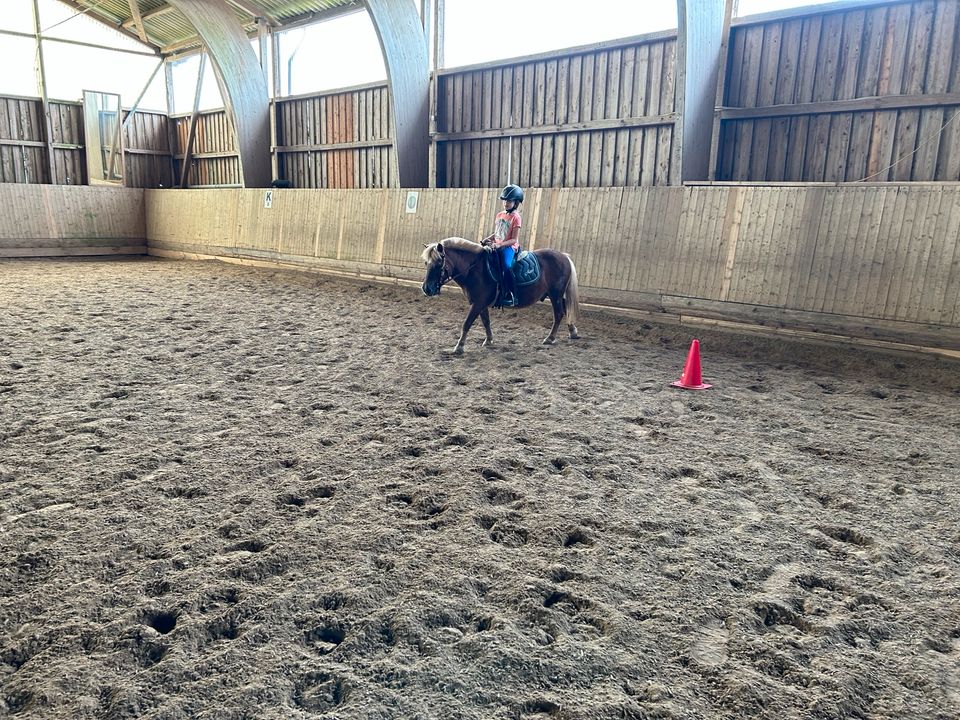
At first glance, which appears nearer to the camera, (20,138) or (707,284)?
(707,284)

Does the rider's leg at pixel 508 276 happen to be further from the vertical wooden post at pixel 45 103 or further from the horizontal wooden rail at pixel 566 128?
the vertical wooden post at pixel 45 103

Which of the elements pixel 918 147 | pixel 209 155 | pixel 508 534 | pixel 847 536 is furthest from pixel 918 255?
pixel 209 155

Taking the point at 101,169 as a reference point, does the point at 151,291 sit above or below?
below

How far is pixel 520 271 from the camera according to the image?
7754 mm

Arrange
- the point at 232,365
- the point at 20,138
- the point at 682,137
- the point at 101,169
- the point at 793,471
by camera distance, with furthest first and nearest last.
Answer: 1. the point at 101,169
2. the point at 20,138
3. the point at 682,137
4. the point at 232,365
5. the point at 793,471

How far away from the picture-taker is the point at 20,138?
1883cm

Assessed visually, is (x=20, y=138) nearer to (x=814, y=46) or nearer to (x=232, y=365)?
(x=232, y=365)

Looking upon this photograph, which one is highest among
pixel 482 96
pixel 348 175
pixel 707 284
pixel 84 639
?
pixel 482 96

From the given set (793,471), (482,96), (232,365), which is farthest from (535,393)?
(482,96)

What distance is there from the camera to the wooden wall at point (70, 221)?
17.3 metres

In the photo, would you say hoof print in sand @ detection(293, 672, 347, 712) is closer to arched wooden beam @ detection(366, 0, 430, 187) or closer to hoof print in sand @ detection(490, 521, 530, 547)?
hoof print in sand @ detection(490, 521, 530, 547)

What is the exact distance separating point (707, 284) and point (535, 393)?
160 inches

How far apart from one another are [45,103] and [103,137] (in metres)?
→ 1.66

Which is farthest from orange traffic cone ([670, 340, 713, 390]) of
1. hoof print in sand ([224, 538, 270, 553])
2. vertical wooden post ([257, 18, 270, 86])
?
vertical wooden post ([257, 18, 270, 86])
